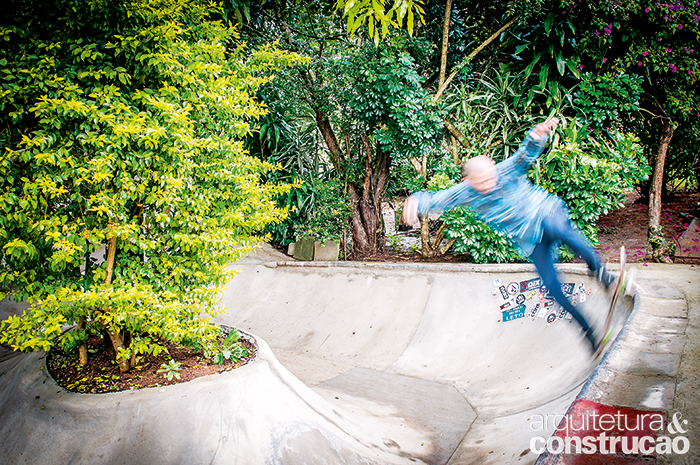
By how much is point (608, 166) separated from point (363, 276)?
4130 mm

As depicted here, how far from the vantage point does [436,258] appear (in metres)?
7.76

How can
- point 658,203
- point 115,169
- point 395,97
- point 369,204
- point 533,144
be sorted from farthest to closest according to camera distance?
point 369,204, point 395,97, point 658,203, point 533,144, point 115,169

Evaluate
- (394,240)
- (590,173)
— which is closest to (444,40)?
(590,173)

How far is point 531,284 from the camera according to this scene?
16.4ft

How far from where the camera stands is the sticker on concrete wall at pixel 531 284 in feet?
16.2

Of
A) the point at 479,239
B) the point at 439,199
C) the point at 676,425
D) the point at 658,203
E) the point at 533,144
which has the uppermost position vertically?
the point at 533,144

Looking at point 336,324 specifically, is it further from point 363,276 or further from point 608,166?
point 608,166

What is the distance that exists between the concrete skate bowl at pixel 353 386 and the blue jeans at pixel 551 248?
2.20 ft

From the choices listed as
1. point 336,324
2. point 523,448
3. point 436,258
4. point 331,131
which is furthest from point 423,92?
point 523,448

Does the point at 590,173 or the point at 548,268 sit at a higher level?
the point at 590,173

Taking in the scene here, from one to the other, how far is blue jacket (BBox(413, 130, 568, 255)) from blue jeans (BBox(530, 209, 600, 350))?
2.1 inches

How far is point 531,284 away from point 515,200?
2103 millimetres

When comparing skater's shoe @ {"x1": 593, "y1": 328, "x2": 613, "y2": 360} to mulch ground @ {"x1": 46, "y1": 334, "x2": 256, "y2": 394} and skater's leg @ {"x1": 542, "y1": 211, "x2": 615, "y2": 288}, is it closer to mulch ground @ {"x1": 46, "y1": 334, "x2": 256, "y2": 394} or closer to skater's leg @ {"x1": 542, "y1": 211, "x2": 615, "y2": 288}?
skater's leg @ {"x1": 542, "y1": 211, "x2": 615, "y2": 288}

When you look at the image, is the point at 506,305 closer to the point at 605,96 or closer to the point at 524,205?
the point at 524,205
